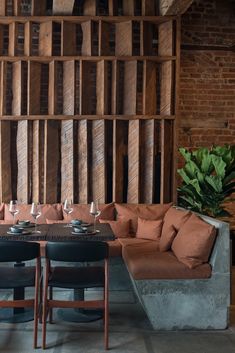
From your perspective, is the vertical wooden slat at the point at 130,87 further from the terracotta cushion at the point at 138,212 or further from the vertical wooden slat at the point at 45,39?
the terracotta cushion at the point at 138,212

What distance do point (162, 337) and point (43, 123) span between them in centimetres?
331

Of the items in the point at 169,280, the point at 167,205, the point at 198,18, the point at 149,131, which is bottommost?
the point at 169,280

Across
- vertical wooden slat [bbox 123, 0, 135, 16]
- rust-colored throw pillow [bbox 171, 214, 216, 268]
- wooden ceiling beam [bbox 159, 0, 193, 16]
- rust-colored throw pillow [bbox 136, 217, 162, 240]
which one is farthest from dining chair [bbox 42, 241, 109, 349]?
vertical wooden slat [bbox 123, 0, 135, 16]

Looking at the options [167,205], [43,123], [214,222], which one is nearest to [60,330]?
[214,222]

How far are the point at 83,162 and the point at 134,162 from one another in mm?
685

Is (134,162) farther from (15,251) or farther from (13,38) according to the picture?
(15,251)

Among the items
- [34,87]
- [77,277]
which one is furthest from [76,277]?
[34,87]

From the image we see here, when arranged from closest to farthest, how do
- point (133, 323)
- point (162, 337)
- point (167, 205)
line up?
point (162, 337) < point (133, 323) < point (167, 205)

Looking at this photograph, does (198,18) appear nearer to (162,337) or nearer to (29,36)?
(29,36)

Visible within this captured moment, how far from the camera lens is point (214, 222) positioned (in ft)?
13.1

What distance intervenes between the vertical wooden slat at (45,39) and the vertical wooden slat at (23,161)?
967 millimetres

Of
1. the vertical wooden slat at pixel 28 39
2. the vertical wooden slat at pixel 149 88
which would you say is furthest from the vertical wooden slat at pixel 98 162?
the vertical wooden slat at pixel 28 39

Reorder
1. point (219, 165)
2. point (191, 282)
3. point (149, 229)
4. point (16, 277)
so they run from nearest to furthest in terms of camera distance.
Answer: point (16, 277), point (191, 282), point (219, 165), point (149, 229)

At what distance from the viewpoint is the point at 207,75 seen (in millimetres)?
6824
